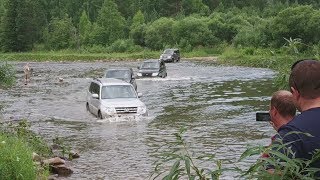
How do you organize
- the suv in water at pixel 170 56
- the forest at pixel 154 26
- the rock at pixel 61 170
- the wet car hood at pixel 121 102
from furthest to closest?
the suv in water at pixel 170 56
the forest at pixel 154 26
the wet car hood at pixel 121 102
the rock at pixel 61 170

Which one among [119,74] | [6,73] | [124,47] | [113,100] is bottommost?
[124,47]

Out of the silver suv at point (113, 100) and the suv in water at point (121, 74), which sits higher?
the silver suv at point (113, 100)

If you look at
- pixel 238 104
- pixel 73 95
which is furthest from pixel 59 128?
pixel 73 95

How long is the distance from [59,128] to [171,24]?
2863 inches

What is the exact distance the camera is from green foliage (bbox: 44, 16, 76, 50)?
106812 mm

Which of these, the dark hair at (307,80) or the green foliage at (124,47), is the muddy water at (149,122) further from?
the green foliage at (124,47)

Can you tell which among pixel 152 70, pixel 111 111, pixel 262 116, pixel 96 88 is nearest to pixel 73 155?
pixel 111 111

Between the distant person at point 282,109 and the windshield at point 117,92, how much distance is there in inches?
670

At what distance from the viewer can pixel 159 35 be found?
292 ft

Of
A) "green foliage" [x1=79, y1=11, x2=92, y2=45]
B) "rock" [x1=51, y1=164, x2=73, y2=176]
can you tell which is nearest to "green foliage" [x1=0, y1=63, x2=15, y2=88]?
"rock" [x1=51, y1=164, x2=73, y2=176]

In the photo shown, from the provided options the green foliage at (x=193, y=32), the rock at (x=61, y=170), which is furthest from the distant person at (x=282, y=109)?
the green foliage at (x=193, y=32)

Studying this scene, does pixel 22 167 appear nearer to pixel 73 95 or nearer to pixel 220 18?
pixel 73 95

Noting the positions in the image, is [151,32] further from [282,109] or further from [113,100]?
[282,109]

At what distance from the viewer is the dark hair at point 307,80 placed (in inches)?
144
